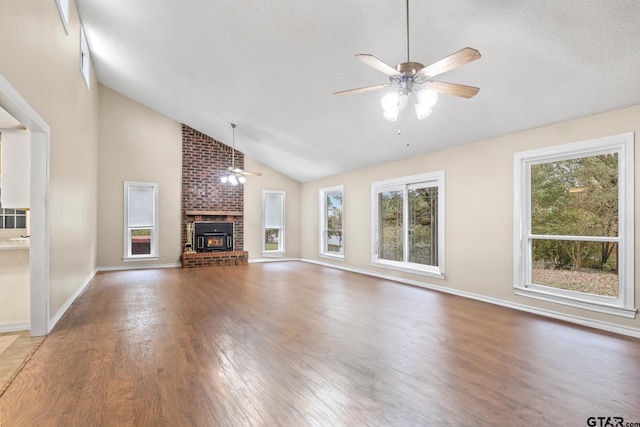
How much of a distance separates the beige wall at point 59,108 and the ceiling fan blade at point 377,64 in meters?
2.44

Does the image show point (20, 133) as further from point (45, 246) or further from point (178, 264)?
point (178, 264)

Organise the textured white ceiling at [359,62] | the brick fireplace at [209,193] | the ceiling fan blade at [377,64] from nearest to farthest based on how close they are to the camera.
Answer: the ceiling fan blade at [377,64], the textured white ceiling at [359,62], the brick fireplace at [209,193]

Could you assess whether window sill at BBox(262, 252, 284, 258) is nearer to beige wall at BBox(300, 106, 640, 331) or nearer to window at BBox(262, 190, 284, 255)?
window at BBox(262, 190, 284, 255)

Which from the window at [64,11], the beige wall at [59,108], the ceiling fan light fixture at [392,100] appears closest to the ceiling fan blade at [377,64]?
the ceiling fan light fixture at [392,100]

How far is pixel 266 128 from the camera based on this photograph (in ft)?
22.6

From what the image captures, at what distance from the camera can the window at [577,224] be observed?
3494 millimetres

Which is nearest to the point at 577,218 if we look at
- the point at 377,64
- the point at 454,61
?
the point at 454,61

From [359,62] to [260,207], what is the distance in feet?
20.3

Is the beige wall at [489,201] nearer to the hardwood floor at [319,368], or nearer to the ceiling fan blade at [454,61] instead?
the hardwood floor at [319,368]

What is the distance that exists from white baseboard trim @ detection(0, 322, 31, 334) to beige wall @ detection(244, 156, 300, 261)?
595 cm

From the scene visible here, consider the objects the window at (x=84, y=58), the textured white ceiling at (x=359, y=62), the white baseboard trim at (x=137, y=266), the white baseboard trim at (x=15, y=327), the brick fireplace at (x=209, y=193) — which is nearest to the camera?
the textured white ceiling at (x=359, y=62)

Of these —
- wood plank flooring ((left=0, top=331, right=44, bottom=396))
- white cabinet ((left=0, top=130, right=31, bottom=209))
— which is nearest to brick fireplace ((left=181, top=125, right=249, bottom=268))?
white cabinet ((left=0, top=130, right=31, bottom=209))

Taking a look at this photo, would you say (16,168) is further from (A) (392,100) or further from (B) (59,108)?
(A) (392,100)

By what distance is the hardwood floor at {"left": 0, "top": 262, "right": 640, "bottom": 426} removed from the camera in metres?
1.98
